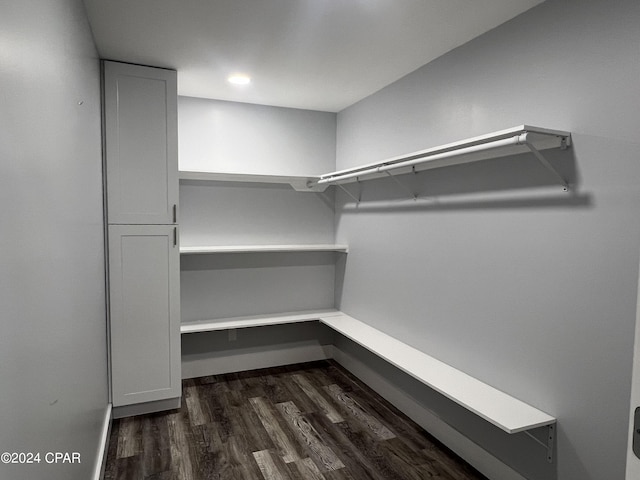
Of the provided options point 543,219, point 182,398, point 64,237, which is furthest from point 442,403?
point 64,237

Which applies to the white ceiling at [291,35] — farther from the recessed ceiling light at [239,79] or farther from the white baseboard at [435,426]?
the white baseboard at [435,426]

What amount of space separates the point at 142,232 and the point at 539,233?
7.92 ft

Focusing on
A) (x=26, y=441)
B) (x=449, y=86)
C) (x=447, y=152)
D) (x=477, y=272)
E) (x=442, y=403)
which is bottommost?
(x=442, y=403)

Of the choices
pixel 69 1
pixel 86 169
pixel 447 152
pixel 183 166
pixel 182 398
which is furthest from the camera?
pixel 183 166

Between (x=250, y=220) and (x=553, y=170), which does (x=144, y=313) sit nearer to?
(x=250, y=220)

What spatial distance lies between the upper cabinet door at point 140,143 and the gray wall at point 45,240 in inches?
30.6

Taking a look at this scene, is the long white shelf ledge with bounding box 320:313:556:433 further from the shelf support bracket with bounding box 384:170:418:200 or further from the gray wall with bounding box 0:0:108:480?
the gray wall with bounding box 0:0:108:480

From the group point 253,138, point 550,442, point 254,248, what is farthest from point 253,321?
point 550,442

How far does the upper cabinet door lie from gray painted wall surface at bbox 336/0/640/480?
1635 mm

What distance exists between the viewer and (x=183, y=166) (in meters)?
3.55

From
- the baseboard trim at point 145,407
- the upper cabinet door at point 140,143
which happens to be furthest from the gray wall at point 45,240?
the baseboard trim at point 145,407

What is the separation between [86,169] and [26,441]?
137cm

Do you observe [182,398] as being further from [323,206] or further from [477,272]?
[477,272]

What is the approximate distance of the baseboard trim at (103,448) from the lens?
211 cm
